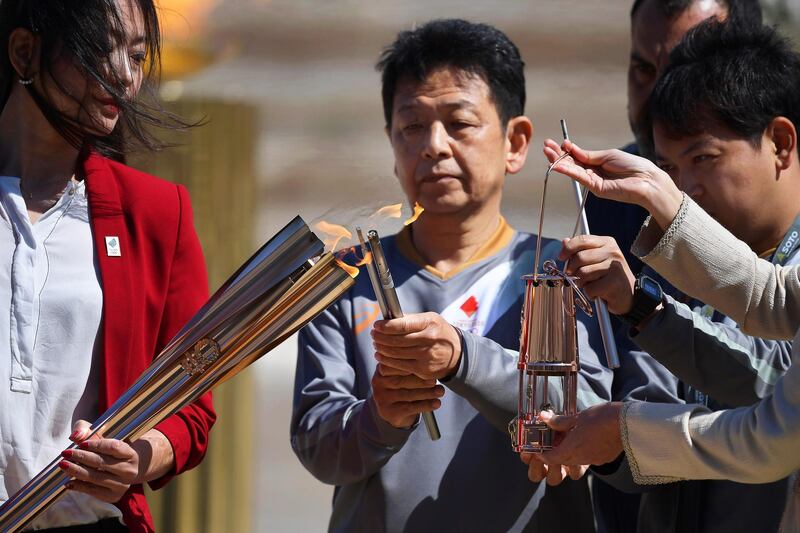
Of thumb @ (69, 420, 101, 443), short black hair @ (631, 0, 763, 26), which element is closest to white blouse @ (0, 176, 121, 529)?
thumb @ (69, 420, 101, 443)

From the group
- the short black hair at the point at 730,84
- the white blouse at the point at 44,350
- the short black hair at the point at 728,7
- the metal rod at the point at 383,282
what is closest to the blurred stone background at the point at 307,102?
the short black hair at the point at 728,7

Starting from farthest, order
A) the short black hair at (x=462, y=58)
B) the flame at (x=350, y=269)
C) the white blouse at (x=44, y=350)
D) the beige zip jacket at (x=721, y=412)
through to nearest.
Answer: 1. the short black hair at (x=462, y=58)
2. the white blouse at (x=44, y=350)
3. the flame at (x=350, y=269)
4. the beige zip jacket at (x=721, y=412)

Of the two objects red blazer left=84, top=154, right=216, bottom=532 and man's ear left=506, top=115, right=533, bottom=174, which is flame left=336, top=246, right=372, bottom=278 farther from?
man's ear left=506, top=115, right=533, bottom=174

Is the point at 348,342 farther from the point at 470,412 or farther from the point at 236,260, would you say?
the point at 236,260

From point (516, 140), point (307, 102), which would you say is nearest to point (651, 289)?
point (516, 140)

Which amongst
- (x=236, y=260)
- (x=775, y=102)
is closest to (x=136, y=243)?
(x=775, y=102)

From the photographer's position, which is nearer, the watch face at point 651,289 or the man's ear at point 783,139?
the watch face at point 651,289

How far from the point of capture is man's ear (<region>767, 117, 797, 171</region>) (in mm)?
2340

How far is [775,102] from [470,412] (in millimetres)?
850

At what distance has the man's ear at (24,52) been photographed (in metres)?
2.14

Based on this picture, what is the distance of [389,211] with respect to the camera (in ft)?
6.47

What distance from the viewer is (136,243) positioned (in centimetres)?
216

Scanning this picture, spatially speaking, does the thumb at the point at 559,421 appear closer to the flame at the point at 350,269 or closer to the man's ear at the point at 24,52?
the flame at the point at 350,269

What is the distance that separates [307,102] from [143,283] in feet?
6.83
